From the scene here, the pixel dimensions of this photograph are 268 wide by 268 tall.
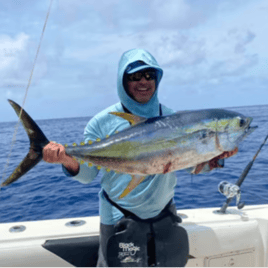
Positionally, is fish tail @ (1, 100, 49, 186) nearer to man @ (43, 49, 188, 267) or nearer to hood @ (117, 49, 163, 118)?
man @ (43, 49, 188, 267)

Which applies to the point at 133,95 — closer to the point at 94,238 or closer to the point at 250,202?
the point at 94,238

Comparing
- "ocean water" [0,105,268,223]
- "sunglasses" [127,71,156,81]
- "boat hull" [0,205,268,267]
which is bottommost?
"boat hull" [0,205,268,267]

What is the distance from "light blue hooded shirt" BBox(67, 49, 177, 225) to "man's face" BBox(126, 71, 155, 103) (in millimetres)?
45

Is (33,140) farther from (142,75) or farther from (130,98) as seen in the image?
(142,75)

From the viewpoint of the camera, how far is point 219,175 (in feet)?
25.8

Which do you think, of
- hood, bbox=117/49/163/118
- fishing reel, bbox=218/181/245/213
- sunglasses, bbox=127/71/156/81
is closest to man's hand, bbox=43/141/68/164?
hood, bbox=117/49/163/118

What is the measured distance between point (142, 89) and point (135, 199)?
2.68 feet

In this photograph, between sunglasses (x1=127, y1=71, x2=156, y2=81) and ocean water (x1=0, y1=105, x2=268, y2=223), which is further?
ocean water (x1=0, y1=105, x2=268, y2=223)

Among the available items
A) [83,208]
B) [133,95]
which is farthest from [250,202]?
[133,95]

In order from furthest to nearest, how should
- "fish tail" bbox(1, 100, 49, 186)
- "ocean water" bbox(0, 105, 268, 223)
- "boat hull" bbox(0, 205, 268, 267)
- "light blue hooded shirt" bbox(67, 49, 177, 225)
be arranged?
"ocean water" bbox(0, 105, 268, 223), "boat hull" bbox(0, 205, 268, 267), "light blue hooded shirt" bbox(67, 49, 177, 225), "fish tail" bbox(1, 100, 49, 186)

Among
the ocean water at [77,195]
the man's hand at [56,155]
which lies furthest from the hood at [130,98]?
A: the ocean water at [77,195]

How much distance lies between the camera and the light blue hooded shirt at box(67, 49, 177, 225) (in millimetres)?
2143

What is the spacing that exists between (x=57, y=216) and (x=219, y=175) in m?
4.42

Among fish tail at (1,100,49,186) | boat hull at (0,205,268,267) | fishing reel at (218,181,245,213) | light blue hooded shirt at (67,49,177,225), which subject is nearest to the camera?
fish tail at (1,100,49,186)
